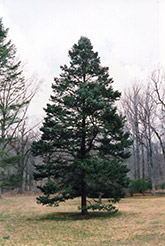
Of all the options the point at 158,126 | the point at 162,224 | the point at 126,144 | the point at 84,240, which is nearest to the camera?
the point at 84,240

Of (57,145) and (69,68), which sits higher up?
(69,68)

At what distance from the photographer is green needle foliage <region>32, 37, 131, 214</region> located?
478 inches

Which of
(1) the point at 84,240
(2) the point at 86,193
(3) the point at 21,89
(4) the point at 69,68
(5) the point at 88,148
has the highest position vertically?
(3) the point at 21,89

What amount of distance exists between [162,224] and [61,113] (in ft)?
22.9

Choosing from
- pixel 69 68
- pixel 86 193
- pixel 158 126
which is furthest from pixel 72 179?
pixel 158 126

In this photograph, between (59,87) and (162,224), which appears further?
(59,87)

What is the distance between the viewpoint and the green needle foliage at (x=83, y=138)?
12.1m

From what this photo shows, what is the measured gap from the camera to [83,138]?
12953 millimetres

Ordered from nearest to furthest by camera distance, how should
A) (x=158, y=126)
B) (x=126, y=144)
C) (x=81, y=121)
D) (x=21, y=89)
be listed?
(x=126, y=144) → (x=81, y=121) → (x=21, y=89) → (x=158, y=126)

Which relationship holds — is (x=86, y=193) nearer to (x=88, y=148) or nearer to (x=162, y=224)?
(x=88, y=148)

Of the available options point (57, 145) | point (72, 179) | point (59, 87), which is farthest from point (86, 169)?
point (59, 87)

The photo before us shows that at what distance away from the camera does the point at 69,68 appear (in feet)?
44.3

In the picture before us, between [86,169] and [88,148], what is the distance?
181cm

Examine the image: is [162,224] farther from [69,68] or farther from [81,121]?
[69,68]
